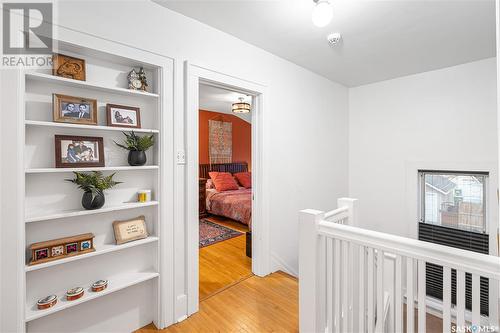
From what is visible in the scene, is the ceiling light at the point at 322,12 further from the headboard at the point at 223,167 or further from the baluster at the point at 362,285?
the headboard at the point at 223,167

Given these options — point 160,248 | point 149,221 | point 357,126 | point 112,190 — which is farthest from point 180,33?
point 357,126

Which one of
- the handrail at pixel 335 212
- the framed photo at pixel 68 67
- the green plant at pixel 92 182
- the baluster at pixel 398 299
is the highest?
the framed photo at pixel 68 67

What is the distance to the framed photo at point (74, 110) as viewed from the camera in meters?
1.48

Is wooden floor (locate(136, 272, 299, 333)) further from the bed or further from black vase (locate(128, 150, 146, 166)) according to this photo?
the bed

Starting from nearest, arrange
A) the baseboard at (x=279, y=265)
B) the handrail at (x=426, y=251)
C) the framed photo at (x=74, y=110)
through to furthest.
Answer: the handrail at (x=426, y=251) → the framed photo at (x=74, y=110) → the baseboard at (x=279, y=265)

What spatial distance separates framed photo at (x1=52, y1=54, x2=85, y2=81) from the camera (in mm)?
1497

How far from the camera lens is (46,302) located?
1.45m

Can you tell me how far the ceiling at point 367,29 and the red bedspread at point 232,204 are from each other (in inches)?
98.9

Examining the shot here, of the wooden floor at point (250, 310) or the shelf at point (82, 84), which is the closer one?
the shelf at point (82, 84)

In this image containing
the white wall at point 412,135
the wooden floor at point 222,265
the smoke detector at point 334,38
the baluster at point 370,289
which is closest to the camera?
the baluster at point 370,289

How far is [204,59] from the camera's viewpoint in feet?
6.90

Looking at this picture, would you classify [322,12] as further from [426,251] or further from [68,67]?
[68,67]

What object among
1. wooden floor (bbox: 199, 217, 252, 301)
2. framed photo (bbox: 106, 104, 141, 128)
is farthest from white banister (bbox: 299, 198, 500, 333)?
framed photo (bbox: 106, 104, 141, 128)

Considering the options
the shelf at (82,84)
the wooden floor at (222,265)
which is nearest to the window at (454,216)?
the wooden floor at (222,265)
